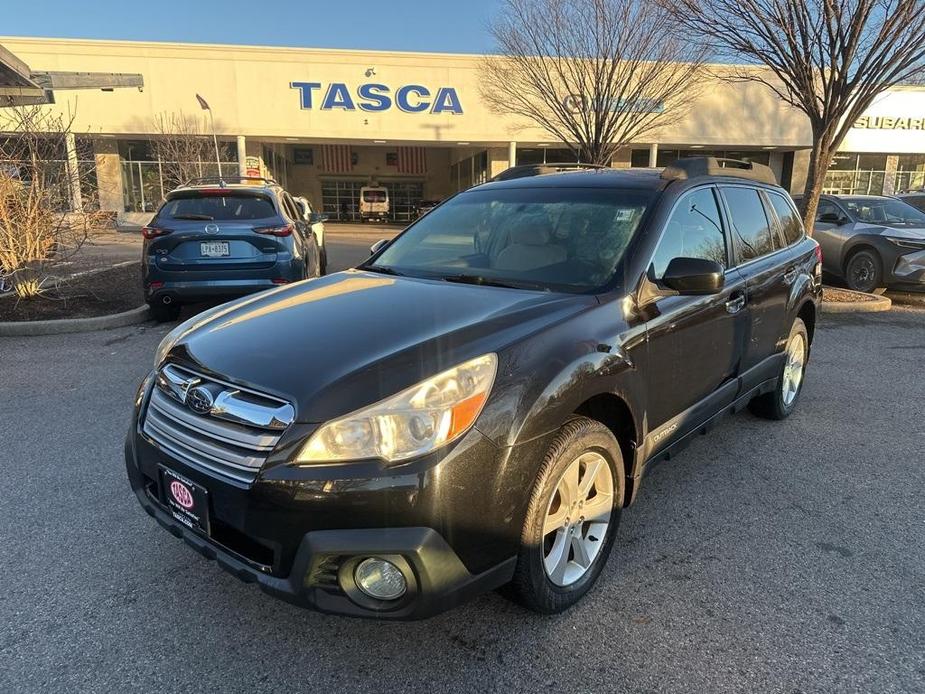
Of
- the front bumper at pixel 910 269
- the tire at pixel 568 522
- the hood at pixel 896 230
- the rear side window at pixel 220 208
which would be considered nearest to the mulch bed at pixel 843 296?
the front bumper at pixel 910 269

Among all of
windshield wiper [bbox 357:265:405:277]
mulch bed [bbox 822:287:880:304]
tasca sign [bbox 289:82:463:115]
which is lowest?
mulch bed [bbox 822:287:880:304]

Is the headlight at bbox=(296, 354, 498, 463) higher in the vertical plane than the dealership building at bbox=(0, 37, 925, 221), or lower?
lower

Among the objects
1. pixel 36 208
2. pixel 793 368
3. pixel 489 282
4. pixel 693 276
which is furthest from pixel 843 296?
pixel 36 208

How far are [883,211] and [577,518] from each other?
11.7 metres

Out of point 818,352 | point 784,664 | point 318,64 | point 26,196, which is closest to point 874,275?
point 818,352

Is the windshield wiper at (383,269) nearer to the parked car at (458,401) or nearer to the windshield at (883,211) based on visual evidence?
the parked car at (458,401)

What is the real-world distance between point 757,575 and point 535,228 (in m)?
2.02

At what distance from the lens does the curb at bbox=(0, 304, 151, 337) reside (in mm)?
7344

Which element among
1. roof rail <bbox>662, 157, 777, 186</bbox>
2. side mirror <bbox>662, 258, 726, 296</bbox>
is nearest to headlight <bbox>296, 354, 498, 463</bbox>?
side mirror <bbox>662, 258, 726, 296</bbox>

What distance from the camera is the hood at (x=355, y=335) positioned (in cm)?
208

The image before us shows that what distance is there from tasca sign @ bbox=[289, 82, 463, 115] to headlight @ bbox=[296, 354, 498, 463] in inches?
1136

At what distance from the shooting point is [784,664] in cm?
231

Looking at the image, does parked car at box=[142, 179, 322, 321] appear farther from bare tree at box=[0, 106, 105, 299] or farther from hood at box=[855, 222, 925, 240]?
hood at box=[855, 222, 925, 240]

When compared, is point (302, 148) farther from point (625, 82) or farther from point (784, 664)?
point (784, 664)
